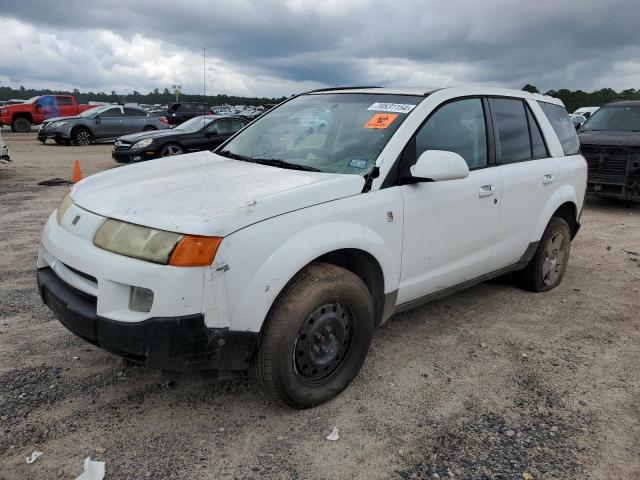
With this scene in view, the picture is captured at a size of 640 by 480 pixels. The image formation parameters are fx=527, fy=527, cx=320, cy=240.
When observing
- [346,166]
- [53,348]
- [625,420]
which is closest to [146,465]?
[53,348]

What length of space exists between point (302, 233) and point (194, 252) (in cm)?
57

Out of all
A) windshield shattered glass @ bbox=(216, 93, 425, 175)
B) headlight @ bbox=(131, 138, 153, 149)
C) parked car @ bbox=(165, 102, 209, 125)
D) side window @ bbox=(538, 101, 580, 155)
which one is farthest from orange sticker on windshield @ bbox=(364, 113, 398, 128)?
parked car @ bbox=(165, 102, 209, 125)

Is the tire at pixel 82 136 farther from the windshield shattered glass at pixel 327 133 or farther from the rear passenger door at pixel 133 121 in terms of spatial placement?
the windshield shattered glass at pixel 327 133

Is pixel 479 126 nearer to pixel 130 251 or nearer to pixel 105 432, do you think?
pixel 130 251

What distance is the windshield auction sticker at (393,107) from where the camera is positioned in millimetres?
3381

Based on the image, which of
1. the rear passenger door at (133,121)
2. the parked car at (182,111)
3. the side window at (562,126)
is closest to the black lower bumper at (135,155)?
the rear passenger door at (133,121)

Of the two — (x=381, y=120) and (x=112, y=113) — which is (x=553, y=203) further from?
(x=112, y=113)

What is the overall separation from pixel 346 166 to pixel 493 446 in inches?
67.8

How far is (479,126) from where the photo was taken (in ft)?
12.8

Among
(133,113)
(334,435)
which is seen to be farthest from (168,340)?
(133,113)

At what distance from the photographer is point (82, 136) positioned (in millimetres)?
19703

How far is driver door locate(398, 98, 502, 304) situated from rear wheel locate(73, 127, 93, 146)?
61.6 ft

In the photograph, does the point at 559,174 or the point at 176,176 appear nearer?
the point at 176,176

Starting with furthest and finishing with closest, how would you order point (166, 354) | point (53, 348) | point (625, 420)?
1. point (53, 348)
2. point (625, 420)
3. point (166, 354)
